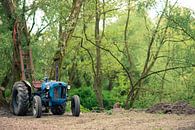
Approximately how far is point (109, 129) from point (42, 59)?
30.7 feet

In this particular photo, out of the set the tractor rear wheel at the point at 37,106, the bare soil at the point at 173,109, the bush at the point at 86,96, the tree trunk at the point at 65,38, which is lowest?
the bush at the point at 86,96

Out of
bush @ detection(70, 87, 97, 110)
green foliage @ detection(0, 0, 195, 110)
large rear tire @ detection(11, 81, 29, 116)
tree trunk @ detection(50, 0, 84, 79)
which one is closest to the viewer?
large rear tire @ detection(11, 81, 29, 116)

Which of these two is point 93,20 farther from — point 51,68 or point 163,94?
point 51,68

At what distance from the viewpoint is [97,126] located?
10.4 metres

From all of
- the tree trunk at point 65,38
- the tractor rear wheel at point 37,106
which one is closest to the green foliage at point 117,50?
the tree trunk at point 65,38

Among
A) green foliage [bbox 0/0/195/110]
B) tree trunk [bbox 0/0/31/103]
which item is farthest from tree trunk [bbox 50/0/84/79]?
tree trunk [bbox 0/0/31/103]

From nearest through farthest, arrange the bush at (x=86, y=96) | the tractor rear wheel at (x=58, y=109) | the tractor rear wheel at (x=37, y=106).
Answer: the tractor rear wheel at (x=37, y=106) < the tractor rear wheel at (x=58, y=109) < the bush at (x=86, y=96)

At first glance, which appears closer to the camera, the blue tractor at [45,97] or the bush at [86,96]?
the blue tractor at [45,97]

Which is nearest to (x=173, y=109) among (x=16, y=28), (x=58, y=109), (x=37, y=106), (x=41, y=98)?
(x=58, y=109)

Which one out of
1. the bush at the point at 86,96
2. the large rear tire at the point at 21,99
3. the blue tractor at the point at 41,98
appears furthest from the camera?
the bush at the point at 86,96

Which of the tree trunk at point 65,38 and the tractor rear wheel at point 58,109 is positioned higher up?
the tree trunk at point 65,38

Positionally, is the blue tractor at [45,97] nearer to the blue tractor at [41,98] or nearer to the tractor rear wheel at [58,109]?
the blue tractor at [41,98]

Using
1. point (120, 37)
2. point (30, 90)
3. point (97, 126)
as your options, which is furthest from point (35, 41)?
point (120, 37)

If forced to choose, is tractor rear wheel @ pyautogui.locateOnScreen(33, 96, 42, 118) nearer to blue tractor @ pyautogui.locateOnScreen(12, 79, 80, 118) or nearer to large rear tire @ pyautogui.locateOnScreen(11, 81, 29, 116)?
blue tractor @ pyautogui.locateOnScreen(12, 79, 80, 118)
